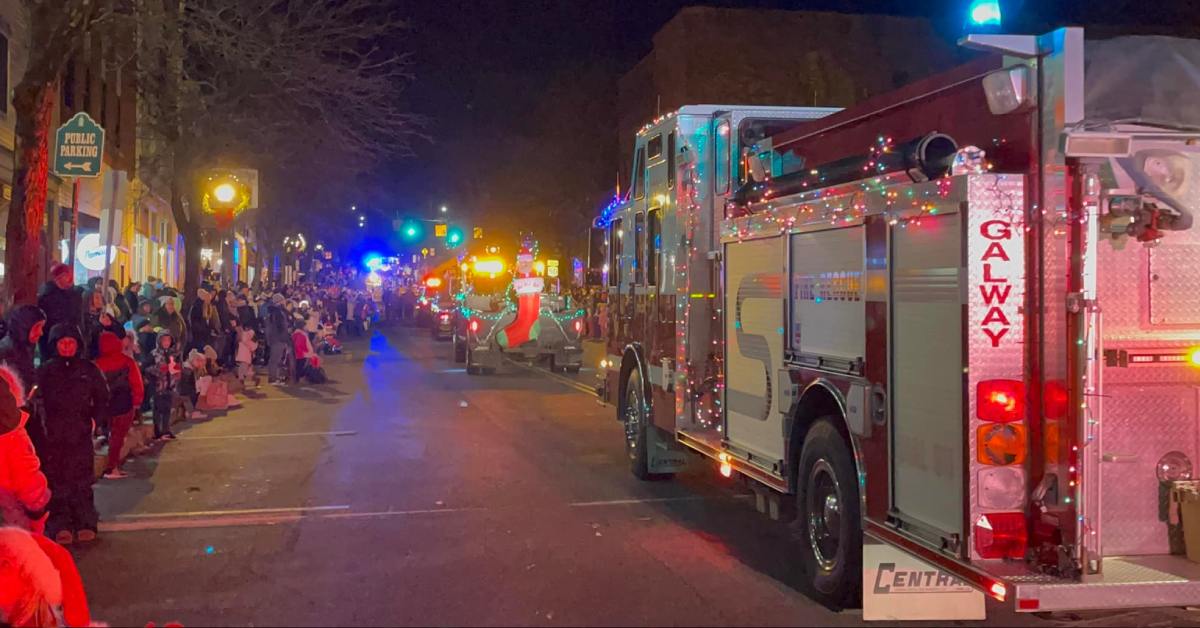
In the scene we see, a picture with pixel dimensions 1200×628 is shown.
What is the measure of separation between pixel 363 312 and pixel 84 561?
33294 mm

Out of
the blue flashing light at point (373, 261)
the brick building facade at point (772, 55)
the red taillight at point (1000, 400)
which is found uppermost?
the brick building facade at point (772, 55)

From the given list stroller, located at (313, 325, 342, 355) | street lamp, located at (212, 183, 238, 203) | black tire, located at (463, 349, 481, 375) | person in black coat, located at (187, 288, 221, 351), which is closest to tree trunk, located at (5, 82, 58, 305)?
person in black coat, located at (187, 288, 221, 351)

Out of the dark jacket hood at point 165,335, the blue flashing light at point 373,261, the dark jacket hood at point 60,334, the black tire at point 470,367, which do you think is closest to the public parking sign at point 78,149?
the dark jacket hood at point 165,335

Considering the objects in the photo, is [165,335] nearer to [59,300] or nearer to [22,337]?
[59,300]

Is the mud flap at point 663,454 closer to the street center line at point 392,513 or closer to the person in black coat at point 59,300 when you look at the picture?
the street center line at point 392,513

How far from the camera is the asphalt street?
6.34 m

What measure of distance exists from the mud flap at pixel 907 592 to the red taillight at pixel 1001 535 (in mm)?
1024

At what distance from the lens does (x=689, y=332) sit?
8.94 metres

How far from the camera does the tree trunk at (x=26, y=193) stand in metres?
12.1

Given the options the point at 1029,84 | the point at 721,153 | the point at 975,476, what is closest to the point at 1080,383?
the point at 975,476

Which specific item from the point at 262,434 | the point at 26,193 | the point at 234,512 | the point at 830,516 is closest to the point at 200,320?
the point at 262,434

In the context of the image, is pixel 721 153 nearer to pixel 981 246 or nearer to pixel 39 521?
pixel 981 246

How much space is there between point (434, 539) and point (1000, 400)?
4541 mm

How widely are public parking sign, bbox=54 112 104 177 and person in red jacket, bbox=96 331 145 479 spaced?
268 centimetres
